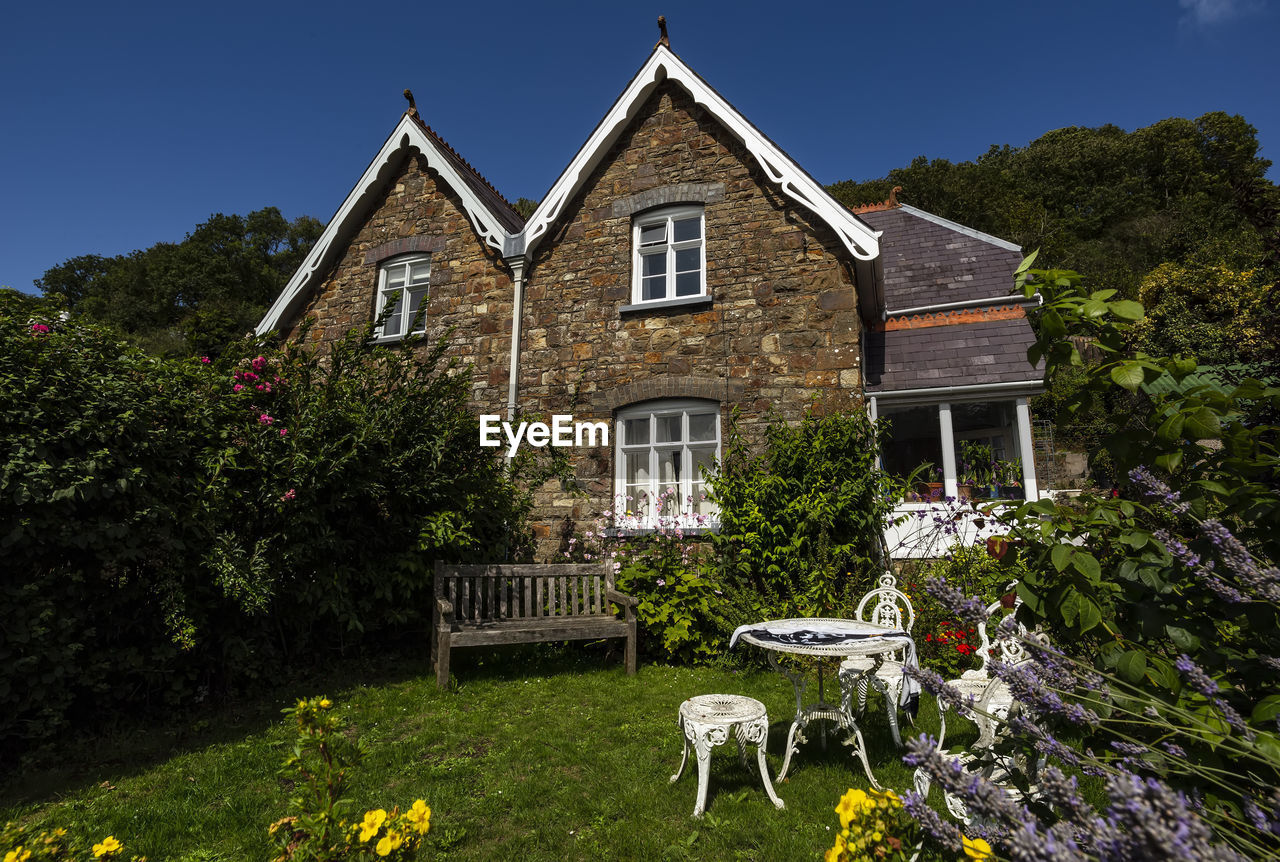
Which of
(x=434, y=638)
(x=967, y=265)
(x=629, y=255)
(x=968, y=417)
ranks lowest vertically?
(x=434, y=638)

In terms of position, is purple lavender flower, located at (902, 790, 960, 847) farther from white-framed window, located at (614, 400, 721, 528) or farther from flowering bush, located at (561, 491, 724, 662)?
white-framed window, located at (614, 400, 721, 528)

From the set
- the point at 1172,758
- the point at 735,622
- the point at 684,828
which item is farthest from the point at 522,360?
the point at 1172,758

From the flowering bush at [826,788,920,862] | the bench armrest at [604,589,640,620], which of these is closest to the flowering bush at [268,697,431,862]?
the flowering bush at [826,788,920,862]

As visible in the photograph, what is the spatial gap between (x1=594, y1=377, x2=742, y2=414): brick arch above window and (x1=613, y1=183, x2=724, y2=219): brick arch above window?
2.76 meters

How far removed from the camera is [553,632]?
20.8ft

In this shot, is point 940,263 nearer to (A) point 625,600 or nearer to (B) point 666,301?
(B) point 666,301

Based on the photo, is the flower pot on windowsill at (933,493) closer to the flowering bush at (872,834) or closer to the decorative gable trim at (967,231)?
the decorative gable trim at (967,231)

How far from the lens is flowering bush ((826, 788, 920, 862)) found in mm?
1620

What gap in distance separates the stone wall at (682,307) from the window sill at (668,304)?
58 mm

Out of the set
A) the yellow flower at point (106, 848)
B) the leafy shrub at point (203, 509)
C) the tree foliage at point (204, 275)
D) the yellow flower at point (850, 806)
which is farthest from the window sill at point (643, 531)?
the tree foliage at point (204, 275)

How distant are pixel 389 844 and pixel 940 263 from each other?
13014 millimetres

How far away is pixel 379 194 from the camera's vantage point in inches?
460

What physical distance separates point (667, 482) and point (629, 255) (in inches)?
140

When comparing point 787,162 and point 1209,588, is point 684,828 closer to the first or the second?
point 1209,588
